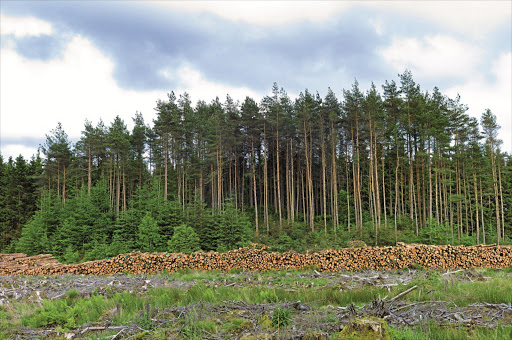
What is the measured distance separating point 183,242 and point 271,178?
25.1m

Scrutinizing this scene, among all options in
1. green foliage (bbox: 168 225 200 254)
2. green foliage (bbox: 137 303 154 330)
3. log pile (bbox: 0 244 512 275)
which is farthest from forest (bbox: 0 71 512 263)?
green foliage (bbox: 137 303 154 330)

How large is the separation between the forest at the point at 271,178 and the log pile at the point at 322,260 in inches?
69.8

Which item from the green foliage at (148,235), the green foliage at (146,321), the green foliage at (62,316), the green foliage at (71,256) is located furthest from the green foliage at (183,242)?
the green foliage at (146,321)

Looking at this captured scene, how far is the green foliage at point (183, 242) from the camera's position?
647 inches

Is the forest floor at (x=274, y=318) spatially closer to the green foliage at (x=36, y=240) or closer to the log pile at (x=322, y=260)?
the log pile at (x=322, y=260)

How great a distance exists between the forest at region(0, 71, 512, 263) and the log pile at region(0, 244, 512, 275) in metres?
1.77

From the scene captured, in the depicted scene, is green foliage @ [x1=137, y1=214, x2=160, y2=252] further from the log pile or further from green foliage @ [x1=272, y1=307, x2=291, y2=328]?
green foliage @ [x1=272, y1=307, x2=291, y2=328]

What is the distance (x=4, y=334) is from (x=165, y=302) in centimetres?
293

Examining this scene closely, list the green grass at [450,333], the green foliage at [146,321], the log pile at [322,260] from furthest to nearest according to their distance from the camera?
the log pile at [322,260] < the green foliage at [146,321] < the green grass at [450,333]

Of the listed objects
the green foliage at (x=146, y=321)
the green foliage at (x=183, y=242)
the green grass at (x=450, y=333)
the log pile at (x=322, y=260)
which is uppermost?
the green grass at (x=450, y=333)

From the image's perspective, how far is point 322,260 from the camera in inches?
553

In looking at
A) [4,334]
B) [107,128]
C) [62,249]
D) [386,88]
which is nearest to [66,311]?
[4,334]

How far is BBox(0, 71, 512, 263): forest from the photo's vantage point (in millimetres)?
19172

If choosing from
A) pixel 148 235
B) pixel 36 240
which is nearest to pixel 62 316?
pixel 148 235
